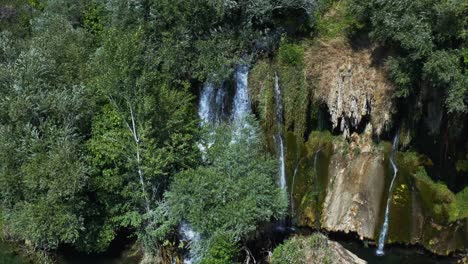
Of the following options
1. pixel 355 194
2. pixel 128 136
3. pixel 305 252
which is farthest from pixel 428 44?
pixel 128 136

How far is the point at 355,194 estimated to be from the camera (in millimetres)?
22062

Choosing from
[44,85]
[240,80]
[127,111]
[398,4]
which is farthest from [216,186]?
[398,4]

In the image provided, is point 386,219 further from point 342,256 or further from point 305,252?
point 305,252

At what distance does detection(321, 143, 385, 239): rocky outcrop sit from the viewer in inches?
856

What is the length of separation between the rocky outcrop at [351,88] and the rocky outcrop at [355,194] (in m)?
1.33

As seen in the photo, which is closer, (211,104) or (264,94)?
(264,94)

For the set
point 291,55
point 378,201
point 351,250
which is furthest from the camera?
point 291,55

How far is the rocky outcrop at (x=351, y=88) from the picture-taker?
73.0 feet

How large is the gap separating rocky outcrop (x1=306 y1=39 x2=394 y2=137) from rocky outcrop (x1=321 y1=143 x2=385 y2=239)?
1.33 metres

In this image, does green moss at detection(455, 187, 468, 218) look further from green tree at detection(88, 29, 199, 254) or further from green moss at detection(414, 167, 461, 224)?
green tree at detection(88, 29, 199, 254)

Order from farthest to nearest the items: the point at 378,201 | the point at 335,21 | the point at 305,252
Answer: the point at 335,21 → the point at 378,201 → the point at 305,252

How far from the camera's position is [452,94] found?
63.4 feet

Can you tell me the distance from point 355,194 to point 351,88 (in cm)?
453

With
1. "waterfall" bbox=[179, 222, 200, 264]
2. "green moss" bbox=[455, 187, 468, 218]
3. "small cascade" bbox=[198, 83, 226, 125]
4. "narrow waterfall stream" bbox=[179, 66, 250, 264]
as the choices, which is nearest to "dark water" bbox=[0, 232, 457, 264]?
"green moss" bbox=[455, 187, 468, 218]
